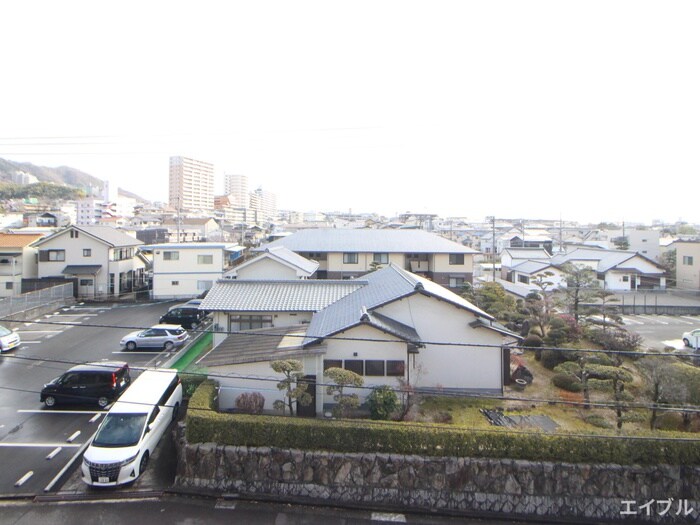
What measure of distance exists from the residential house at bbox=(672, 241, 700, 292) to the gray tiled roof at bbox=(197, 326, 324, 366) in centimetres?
3320

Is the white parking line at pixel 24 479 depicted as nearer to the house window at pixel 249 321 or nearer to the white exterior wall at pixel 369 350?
the white exterior wall at pixel 369 350

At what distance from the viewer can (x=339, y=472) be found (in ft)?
32.7

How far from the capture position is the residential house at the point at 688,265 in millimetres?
34281

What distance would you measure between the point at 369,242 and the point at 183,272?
13.0m

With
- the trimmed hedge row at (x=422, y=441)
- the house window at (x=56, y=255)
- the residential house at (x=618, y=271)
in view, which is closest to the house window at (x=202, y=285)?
the house window at (x=56, y=255)

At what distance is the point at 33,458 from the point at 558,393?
47.2ft

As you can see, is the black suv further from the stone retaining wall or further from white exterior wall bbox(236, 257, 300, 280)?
white exterior wall bbox(236, 257, 300, 280)

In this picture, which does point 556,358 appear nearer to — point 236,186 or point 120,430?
point 120,430

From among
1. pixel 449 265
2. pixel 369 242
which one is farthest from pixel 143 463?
pixel 369 242

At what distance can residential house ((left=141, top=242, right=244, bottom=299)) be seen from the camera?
30359 mm

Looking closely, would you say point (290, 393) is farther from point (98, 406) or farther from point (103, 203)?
point (103, 203)

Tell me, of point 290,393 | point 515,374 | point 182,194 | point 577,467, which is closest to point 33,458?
point 290,393

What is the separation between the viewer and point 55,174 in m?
172

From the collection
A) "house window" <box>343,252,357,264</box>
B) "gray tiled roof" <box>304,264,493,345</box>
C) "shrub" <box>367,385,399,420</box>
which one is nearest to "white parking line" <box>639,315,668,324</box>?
"gray tiled roof" <box>304,264,493,345</box>
